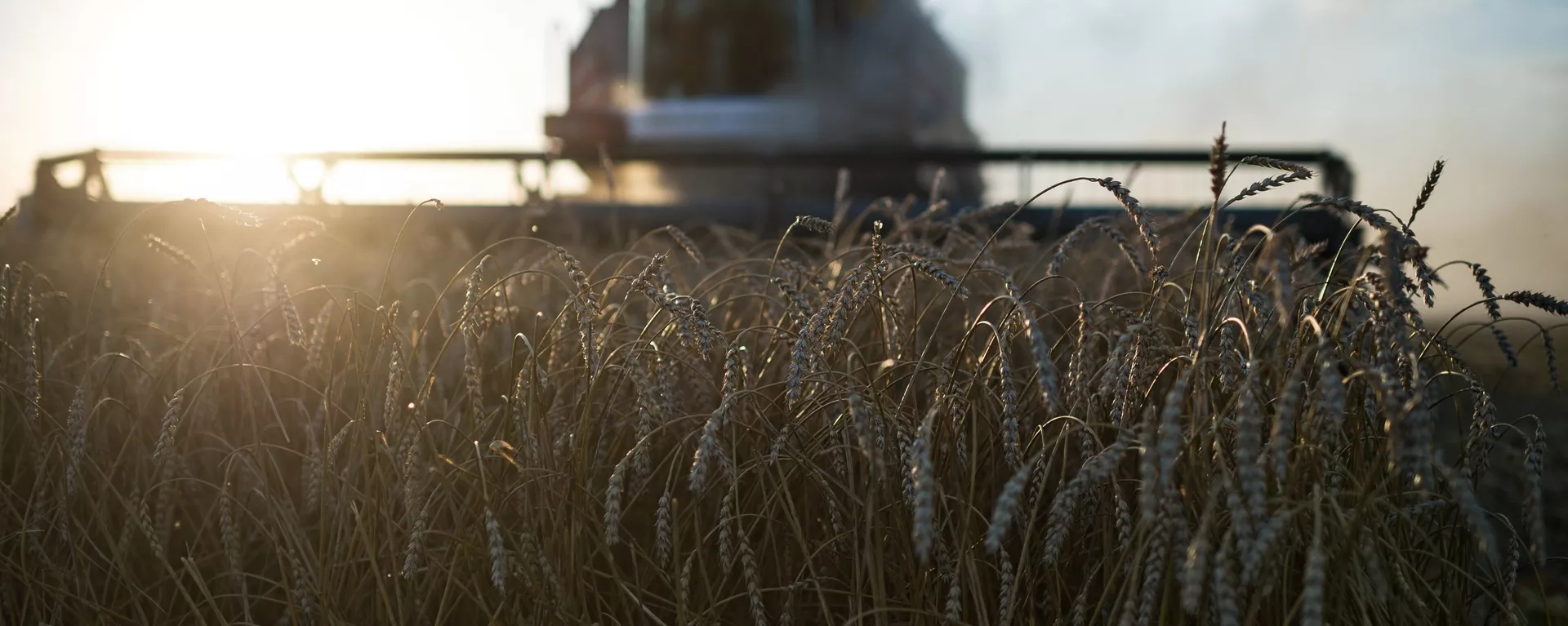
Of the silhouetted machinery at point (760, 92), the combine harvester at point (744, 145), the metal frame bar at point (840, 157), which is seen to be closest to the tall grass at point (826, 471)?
the combine harvester at point (744, 145)

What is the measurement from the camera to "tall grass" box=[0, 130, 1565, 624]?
117 centimetres

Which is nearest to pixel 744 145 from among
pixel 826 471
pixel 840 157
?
pixel 840 157

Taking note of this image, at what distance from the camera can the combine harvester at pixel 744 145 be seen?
6.87 meters

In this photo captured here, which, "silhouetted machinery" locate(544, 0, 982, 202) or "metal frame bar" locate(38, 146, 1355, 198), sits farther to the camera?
"silhouetted machinery" locate(544, 0, 982, 202)

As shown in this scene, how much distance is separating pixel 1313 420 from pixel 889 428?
57 cm

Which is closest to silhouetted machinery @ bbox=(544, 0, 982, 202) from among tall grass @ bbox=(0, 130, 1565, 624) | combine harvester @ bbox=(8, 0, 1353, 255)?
combine harvester @ bbox=(8, 0, 1353, 255)

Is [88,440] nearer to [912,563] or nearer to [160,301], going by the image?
[160,301]

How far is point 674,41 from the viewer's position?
14289 mm

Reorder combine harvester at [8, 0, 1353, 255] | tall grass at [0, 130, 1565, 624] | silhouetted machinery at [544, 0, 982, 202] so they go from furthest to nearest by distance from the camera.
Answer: silhouetted machinery at [544, 0, 982, 202] < combine harvester at [8, 0, 1353, 255] < tall grass at [0, 130, 1565, 624]

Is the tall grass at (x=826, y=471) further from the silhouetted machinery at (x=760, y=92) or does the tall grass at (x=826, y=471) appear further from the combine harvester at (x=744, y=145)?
the silhouetted machinery at (x=760, y=92)

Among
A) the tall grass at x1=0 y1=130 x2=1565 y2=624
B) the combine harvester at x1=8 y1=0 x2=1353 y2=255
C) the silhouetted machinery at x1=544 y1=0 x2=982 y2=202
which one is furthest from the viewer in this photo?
the silhouetted machinery at x1=544 y1=0 x2=982 y2=202

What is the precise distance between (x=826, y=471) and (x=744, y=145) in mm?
11181

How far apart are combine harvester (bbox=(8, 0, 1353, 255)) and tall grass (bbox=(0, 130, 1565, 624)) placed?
104 inches

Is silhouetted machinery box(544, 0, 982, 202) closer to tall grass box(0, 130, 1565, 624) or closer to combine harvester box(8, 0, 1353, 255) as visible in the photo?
combine harvester box(8, 0, 1353, 255)
